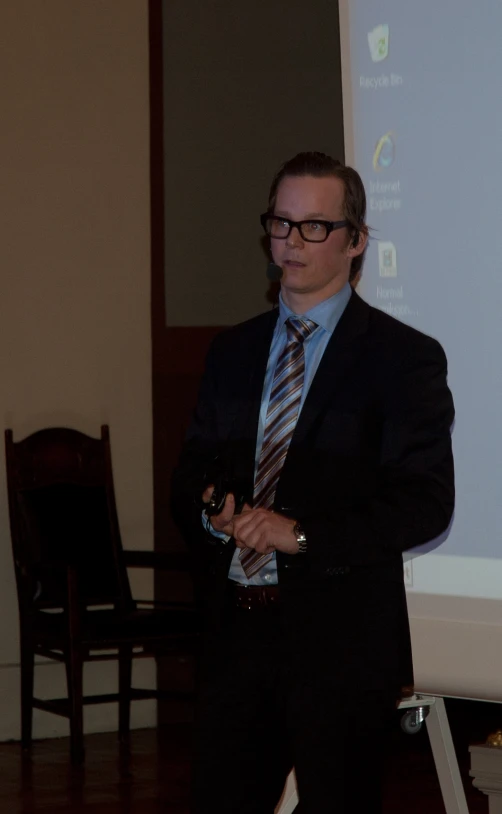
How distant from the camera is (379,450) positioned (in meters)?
1.97

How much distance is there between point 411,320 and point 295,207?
65 centimetres

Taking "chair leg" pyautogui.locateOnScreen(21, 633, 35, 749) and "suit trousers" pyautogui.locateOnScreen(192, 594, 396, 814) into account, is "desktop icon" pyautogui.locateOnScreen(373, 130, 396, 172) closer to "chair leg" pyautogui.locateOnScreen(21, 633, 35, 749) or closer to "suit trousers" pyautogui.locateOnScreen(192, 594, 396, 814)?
"suit trousers" pyautogui.locateOnScreen(192, 594, 396, 814)

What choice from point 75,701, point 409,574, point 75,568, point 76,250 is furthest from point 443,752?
point 76,250

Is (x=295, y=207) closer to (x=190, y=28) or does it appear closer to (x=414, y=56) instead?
(x=414, y=56)

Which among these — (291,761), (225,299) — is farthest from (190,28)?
(291,761)

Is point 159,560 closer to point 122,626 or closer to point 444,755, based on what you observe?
point 122,626

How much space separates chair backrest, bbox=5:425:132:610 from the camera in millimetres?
5148

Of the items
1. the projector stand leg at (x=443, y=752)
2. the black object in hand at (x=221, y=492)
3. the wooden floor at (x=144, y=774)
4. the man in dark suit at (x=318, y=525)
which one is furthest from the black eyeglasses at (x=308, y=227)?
the wooden floor at (x=144, y=774)

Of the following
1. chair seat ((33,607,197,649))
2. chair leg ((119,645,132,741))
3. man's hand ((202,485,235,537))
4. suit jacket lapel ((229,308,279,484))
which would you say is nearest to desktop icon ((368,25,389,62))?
suit jacket lapel ((229,308,279,484))

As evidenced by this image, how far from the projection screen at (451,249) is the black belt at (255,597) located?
25.8 inches

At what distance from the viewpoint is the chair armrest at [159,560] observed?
5133 millimetres

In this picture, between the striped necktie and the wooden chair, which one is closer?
the striped necktie

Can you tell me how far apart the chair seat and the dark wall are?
4.76 ft

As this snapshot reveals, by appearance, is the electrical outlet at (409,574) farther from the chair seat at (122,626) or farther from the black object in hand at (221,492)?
the chair seat at (122,626)
